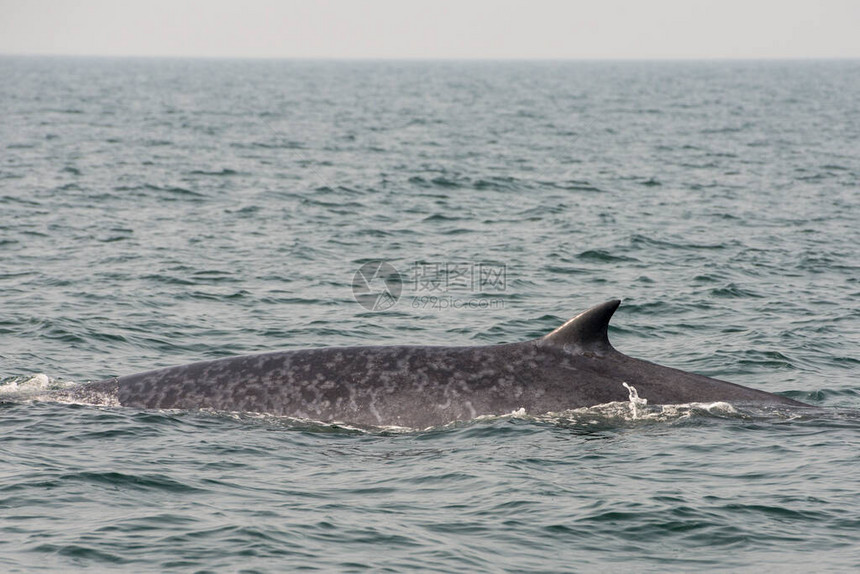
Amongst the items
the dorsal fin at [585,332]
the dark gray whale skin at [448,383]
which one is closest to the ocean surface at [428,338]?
the dark gray whale skin at [448,383]

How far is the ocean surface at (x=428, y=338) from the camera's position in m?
11.3

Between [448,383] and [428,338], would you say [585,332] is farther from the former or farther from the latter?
[428,338]

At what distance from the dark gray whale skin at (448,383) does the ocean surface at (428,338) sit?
273 mm

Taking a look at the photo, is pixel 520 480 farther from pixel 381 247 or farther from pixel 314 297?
pixel 381 247

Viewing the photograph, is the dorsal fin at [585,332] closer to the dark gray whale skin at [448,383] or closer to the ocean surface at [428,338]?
the dark gray whale skin at [448,383]

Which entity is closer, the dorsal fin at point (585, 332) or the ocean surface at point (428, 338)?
the ocean surface at point (428, 338)

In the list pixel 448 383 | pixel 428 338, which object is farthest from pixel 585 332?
pixel 428 338

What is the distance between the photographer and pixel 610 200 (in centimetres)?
4053

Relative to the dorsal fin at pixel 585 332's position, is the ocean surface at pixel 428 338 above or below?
below

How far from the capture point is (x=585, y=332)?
14375mm

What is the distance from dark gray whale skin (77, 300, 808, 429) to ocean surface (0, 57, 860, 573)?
0.90 ft

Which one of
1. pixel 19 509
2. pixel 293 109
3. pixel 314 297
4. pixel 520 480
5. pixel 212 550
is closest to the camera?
pixel 212 550

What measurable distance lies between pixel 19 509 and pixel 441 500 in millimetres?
4475

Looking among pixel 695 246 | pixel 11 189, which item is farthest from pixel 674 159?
pixel 11 189
